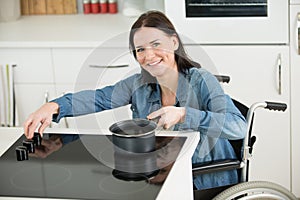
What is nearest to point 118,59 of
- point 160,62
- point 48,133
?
point 160,62

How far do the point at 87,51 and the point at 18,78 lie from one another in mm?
→ 394

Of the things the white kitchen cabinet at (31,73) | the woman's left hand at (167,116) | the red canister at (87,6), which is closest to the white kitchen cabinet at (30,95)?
the white kitchen cabinet at (31,73)

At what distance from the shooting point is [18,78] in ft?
11.4

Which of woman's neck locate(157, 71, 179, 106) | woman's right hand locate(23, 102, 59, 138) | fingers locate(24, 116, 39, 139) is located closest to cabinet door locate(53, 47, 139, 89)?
woman's neck locate(157, 71, 179, 106)

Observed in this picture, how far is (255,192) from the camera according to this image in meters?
2.34

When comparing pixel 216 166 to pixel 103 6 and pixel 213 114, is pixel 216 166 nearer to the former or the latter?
pixel 213 114

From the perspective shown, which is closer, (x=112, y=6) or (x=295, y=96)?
(x=295, y=96)

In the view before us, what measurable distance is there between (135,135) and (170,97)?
0.55 metres

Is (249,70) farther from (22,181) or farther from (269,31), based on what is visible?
(22,181)

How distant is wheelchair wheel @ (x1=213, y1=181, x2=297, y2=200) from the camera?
7.54ft

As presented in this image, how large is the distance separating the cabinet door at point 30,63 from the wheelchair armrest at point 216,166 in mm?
1347

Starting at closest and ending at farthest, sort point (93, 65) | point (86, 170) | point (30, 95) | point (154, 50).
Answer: point (86, 170) → point (154, 50) → point (93, 65) → point (30, 95)

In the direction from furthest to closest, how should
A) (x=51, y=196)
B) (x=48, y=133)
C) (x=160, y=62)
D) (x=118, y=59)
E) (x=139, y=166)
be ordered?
1. (x=118, y=59)
2. (x=160, y=62)
3. (x=48, y=133)
4. (x=139, y=166)
5. (x=51, y=196)

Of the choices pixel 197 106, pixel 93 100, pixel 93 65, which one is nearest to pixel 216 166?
pixel 197 106
